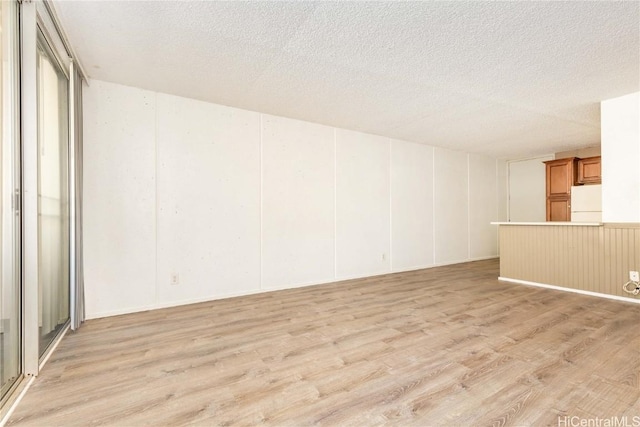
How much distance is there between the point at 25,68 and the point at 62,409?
6.84ft

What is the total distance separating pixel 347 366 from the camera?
2.02 m

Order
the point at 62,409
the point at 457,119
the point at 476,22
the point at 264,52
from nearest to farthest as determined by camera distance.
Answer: the point at 62,409 < the point at 476,22 < the point at 264,52 < the point at 457,119

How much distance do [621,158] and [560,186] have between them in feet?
8.54

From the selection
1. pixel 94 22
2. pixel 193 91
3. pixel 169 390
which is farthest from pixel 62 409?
pixel 193 91

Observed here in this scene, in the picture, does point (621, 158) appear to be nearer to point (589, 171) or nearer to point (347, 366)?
point (589, 171)

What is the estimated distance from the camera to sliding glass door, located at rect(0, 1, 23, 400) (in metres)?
1.67

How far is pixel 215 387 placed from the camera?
1784 millimetres

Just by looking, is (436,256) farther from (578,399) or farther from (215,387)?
(215,387)

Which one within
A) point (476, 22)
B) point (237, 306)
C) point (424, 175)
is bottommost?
point (237, 306)

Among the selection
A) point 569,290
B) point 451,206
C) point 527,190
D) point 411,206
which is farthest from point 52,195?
point 527,190

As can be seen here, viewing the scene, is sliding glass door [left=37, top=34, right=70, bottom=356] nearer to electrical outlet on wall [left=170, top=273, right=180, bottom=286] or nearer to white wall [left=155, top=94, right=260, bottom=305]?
white wall [left=155, top=94, right=260, bottom=305]

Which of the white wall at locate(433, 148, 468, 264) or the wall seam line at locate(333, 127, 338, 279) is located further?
the white wall at locate(433, 148, 468, 264)

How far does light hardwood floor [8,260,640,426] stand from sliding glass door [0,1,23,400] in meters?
0.26

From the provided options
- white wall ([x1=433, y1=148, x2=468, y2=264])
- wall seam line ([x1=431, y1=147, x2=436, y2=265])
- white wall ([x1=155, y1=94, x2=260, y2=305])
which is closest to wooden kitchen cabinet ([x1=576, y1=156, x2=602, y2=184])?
white wall ([x1=433, y1=148, x2=468, y2=264])
